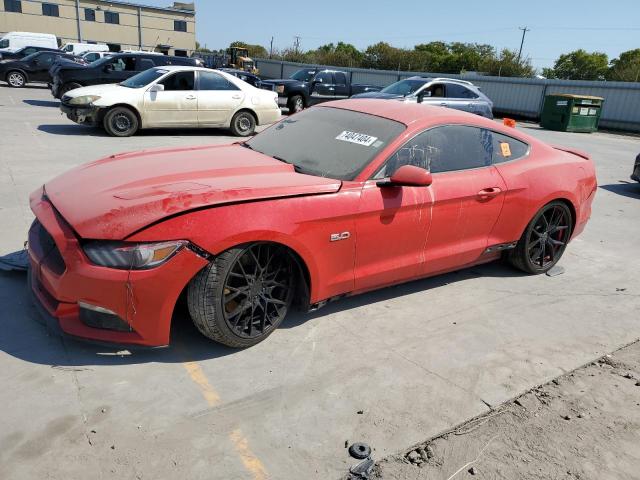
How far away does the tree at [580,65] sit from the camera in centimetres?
7226

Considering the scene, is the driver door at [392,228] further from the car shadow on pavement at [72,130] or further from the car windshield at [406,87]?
the car windshield at [406,87]

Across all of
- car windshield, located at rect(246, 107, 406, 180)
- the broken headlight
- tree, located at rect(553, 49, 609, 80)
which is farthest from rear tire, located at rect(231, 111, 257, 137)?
tree, located at rect(553, 49, 609, 80)

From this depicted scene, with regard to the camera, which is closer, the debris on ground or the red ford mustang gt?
the debris on ground

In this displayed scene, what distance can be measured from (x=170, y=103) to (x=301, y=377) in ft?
30.9

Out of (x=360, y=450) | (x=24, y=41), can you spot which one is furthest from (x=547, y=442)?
(x=24, y=41)

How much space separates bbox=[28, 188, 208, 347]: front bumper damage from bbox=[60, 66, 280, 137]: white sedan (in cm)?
853

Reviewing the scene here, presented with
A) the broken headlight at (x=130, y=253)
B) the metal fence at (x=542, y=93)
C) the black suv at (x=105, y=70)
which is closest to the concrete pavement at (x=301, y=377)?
the broken headlight at (x=130, y=253)

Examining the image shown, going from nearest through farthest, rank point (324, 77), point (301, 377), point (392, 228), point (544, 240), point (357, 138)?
point (301, 377) → point (392, 228) → point (357, 138) → point (544, 240) → point (324, 77)

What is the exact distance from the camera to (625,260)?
561 centimetres

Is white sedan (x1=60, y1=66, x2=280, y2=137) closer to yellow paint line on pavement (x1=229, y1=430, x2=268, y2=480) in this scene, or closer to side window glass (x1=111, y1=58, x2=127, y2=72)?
side window glass (x1=111, y1=58, x2=127, y2=72)

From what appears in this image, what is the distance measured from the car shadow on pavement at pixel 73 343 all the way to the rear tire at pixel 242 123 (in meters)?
8.76

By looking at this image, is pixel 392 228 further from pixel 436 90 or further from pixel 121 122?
pixel 436 90

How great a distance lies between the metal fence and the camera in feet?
73.7

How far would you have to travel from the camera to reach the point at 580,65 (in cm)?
7781
